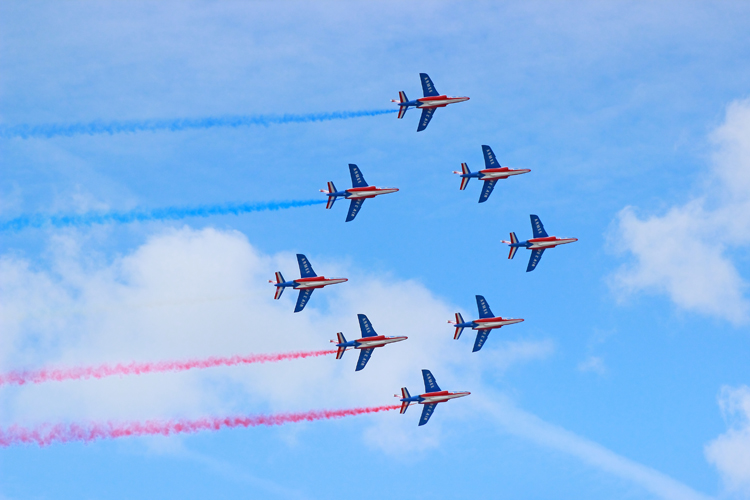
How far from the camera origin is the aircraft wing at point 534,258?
5482 inches

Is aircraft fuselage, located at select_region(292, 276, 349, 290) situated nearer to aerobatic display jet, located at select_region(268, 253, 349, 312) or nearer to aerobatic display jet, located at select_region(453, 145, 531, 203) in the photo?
aerobatic display jet, located at select_region(268, 253, 349, 312)

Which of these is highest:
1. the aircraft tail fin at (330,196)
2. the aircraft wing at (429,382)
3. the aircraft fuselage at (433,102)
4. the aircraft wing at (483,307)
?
the aircraft fuselage at (433,102)

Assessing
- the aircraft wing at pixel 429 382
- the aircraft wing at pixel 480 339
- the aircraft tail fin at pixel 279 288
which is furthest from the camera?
the aircraft wing at pixel 480 339

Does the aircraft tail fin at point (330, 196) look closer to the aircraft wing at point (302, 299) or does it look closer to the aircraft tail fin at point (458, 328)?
the aircraft wing at point (302, 299)

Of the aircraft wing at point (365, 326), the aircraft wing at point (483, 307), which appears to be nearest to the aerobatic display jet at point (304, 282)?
the aircraft wing at point (365, 326)

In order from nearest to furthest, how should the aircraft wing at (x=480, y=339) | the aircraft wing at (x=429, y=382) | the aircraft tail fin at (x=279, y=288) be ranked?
the aircraft tail fin at (x=279, y=288), the aircraft wing at (x=429, y=382), the aircraft wing at (x=480, y=339)

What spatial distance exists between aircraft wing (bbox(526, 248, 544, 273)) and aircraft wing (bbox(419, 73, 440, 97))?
96.8 ft

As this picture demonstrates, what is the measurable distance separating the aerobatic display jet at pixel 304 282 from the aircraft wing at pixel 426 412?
23.8 m

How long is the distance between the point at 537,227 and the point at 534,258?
494 cm

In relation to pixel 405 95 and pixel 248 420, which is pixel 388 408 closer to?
pixel 248 420

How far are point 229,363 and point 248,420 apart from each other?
28.8 feet

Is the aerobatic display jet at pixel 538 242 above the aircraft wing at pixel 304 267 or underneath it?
above

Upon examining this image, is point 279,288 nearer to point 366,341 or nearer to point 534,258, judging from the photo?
point 366,341

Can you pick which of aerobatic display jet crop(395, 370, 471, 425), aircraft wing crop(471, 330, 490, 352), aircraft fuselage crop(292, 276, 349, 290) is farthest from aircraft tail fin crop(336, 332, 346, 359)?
aircraft wing crop(471, 330, 490, 352)
